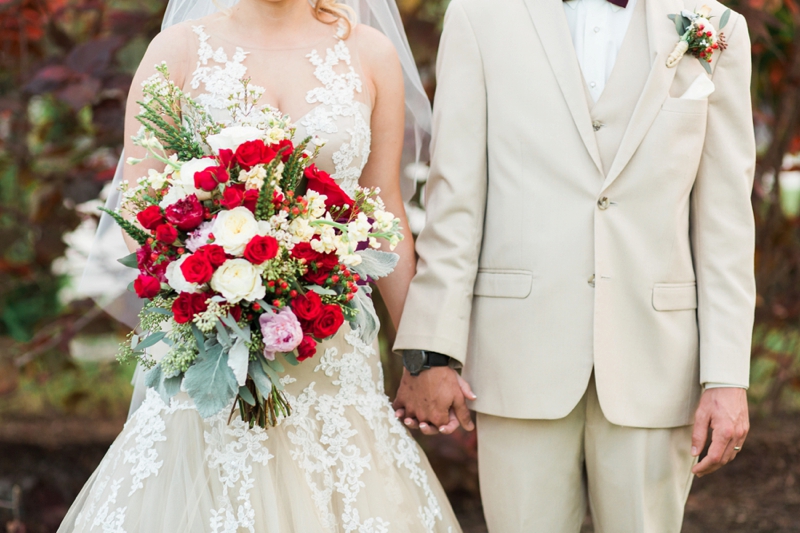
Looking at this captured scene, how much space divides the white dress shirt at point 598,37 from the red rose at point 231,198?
3.28 feet

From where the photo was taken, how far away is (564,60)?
7.27 ft

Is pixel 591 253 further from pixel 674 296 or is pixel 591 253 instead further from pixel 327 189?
pixel 327 189

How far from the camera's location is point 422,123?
2.79 metres

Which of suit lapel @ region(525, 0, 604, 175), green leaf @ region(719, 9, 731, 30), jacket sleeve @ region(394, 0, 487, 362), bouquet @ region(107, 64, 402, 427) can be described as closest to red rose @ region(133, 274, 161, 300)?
bouquet @ region(107, 64, 402, 427)

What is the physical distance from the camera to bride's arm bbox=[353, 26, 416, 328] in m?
2.50

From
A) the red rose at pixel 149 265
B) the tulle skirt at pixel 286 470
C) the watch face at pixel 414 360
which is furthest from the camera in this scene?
the watch face at pixel 414 360

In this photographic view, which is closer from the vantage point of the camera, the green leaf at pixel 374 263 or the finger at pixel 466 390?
the green leaf at pixel 374 263

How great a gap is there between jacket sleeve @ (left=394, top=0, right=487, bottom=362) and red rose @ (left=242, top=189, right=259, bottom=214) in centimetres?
61

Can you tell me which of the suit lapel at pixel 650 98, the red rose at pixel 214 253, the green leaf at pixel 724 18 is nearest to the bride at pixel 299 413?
the red rose at pixel 214 253

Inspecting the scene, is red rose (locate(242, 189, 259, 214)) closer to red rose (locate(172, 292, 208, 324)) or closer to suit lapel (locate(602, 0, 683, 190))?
red rose (locate(172, 292, 208, 324))

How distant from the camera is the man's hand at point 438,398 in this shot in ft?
7.59

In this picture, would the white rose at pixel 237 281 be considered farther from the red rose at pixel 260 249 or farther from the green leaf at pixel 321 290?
the green leaf at pixel 321 290

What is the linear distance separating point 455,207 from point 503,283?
0.80 ft

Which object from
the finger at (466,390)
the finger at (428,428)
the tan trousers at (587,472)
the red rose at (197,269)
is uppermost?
the red rose at (197,269)
